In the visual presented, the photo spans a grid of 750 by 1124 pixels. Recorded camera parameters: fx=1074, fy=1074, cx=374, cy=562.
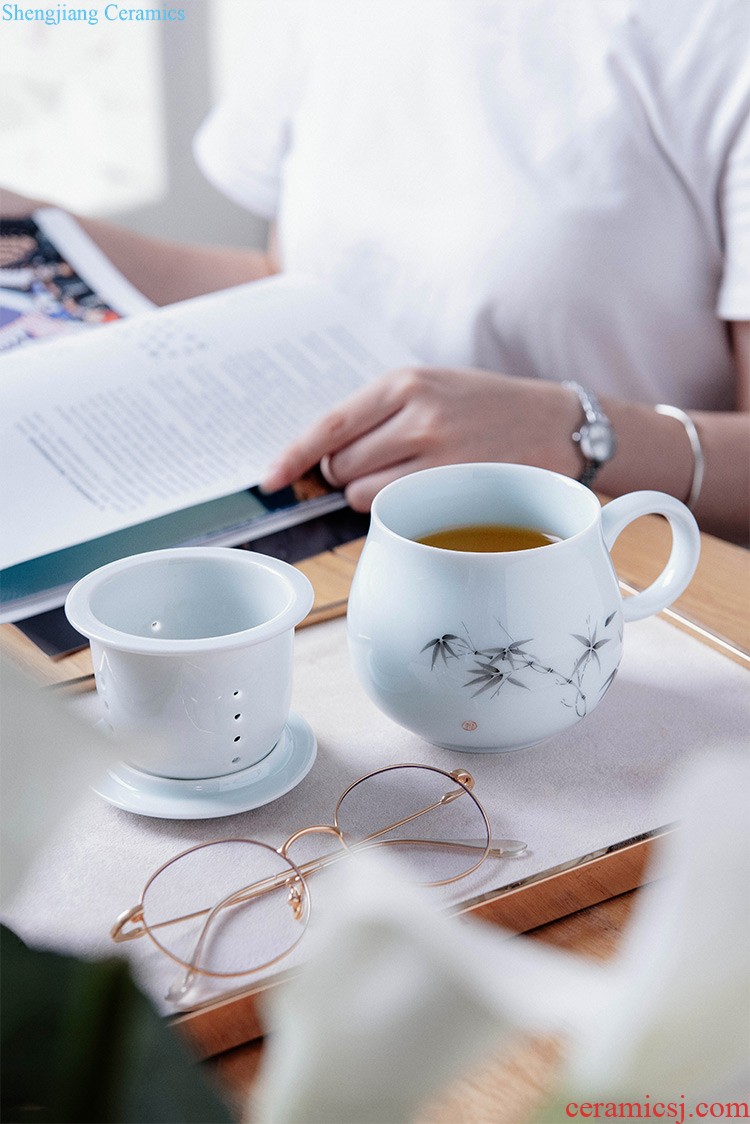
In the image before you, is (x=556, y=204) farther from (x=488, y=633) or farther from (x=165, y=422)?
(x=488, y=633)

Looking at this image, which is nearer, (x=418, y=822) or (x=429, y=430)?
(x=418, y=822)

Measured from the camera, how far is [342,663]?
17.6 inches

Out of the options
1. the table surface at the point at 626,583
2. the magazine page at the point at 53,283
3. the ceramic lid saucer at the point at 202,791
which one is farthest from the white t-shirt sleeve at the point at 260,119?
the ceramic lid saucer at the point at 202,791

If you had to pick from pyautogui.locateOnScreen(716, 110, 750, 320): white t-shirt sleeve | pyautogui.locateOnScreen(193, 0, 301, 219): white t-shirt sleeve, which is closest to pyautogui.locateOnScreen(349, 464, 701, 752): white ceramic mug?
pyautogui.locateOnScreen(716, 110, 750, 320): white t-shirt sleeve

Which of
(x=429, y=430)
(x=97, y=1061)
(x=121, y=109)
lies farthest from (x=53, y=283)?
(x=121, y=109)

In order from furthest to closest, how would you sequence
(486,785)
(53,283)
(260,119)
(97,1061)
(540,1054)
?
(260,119) → (53,283) → (486,785) → (540,1054) → (97,1061)

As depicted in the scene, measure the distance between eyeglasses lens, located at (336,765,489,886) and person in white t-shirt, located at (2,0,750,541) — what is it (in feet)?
1.30

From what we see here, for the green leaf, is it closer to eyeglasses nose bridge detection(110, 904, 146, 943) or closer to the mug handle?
eyeglasses nose bridge detection(110, 904, 146, 943)

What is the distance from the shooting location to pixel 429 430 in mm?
636

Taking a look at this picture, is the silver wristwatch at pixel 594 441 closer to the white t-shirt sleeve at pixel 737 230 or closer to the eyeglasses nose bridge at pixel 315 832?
the white t-shirt sleeve at pixel 737 230

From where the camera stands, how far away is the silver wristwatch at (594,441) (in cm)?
68

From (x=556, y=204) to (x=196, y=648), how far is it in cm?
64

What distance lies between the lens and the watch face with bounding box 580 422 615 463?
68 centimetres

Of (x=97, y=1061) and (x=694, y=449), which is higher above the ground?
(x=97, y=1061)
